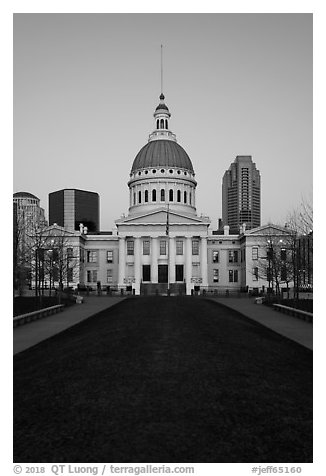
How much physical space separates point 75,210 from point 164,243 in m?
79.0

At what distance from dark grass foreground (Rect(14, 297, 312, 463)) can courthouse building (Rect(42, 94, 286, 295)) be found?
2213 inches

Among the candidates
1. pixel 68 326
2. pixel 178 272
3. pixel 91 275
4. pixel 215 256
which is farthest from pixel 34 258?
pixel 215 256

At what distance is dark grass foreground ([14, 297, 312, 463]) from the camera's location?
27.1 ft

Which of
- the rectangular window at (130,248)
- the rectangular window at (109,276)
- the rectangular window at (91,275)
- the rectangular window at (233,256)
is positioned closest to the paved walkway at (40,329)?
the rectangular window at (130,248)

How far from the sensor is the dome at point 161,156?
99562mm

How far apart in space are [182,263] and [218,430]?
7732cm

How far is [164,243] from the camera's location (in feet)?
283

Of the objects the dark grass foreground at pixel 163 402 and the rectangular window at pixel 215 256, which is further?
the rectangular window at pixel 215 256

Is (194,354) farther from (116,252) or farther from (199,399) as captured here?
(116,252)

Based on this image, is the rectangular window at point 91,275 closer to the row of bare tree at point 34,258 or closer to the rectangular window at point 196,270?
the rectangular window at point 196,270

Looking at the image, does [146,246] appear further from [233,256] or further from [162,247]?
[233,256]

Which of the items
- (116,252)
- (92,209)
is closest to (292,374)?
(116,252)

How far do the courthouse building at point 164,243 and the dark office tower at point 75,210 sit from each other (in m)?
41.7
